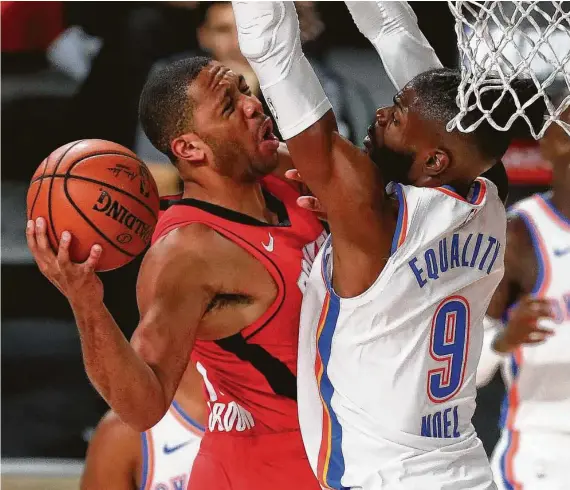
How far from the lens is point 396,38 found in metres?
3.04

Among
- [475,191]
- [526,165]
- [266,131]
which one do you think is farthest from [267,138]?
[526,165]

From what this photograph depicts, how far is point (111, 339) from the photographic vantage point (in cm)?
240

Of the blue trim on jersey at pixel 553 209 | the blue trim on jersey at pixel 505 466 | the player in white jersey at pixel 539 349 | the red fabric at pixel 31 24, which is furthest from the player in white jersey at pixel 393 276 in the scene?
the red fabric at pixel 31 24

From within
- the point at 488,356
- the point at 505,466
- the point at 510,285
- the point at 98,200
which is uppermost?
the point at 98,200

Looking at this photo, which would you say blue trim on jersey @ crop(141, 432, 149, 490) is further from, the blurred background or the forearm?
the blurred background

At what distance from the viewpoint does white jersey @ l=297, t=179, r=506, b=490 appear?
253cm

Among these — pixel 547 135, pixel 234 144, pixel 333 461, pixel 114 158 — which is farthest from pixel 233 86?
pixel 547 135

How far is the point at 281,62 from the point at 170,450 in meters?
1.67

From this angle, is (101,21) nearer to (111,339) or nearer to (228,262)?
(228,262)

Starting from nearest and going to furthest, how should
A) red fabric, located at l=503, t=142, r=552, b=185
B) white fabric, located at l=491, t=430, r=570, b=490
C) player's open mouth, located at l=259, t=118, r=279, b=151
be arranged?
player's open mouth, located at l=259, t=118, r=279, b=151 < white fabric, located at l=491, t=430, r=570, b=490 < red fabric, located at l=503, t=142, r=552, b=185

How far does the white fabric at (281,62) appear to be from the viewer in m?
2.37

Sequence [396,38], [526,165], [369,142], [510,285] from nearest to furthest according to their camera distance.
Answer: [369,142] → [396,38] → [510,285] → [526,165]

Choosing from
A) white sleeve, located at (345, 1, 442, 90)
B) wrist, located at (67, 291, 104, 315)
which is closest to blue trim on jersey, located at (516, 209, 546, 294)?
white sleeve, located at (345, 1, 442, 90)

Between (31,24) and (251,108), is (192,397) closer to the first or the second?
(251,108)
